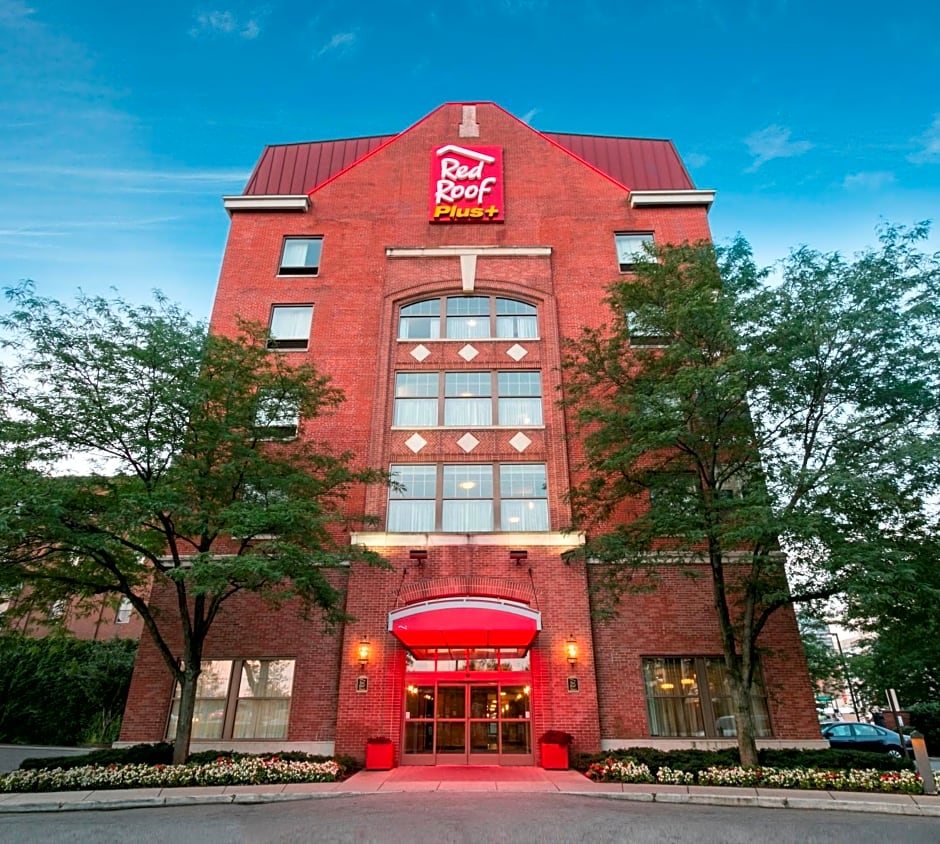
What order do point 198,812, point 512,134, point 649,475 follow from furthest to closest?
point 512,134 → point 649,475 → point 198,812

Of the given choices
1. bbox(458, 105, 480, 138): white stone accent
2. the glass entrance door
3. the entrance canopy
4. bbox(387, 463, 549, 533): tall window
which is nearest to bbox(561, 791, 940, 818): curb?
the entrance canopy

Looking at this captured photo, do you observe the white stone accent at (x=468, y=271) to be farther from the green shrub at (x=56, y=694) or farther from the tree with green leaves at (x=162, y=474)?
the green shrub at (x=56, y=694)

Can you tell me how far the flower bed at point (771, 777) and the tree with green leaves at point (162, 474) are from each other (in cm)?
712

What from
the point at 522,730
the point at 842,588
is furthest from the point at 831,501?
the point at 522,730

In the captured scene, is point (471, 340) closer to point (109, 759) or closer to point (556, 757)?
point (556, 757)

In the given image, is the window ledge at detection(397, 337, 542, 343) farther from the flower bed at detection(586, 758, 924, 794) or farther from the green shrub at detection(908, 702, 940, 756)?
the green shrub at detection(908, 702, 940, 756)

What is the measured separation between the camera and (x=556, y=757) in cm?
1432

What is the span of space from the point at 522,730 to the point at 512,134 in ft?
72.2

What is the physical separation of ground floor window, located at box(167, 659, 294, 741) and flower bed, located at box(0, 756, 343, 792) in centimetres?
333

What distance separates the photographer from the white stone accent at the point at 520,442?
18.5 metres

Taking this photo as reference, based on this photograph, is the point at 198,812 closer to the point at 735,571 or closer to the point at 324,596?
the point at 324,596

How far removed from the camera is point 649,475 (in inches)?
590

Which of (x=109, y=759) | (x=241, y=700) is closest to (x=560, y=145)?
(x=241, y=700)

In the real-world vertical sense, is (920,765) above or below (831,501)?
below
